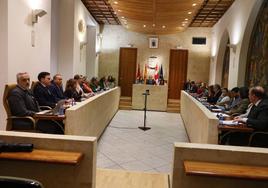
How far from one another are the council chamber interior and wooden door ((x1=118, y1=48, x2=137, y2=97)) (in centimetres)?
5

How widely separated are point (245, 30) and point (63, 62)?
5272 millimetres

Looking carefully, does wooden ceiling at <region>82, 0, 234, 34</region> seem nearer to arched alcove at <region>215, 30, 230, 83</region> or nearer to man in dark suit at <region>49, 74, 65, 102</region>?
arched alcove at <region>215, 30, 230, 83</region>

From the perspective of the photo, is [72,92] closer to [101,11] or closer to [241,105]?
[241,105]

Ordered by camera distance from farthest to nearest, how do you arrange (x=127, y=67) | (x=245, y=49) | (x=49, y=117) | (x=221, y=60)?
(x=127, y=67) → (x=221, y=60) → (x=245, y=49) → (x=49, y=117)

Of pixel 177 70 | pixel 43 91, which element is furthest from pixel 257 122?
pixel 177 70

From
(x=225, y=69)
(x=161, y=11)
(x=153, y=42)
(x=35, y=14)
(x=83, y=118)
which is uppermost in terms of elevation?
(x=161, y=11)

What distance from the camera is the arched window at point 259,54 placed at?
22.5 ft

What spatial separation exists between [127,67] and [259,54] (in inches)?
317

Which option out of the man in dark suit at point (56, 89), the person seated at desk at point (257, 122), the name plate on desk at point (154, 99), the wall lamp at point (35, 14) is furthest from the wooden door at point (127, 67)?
the person seated at desk at point (257, 122)

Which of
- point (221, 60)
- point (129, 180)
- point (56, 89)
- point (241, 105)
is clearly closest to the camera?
point (129, 180)

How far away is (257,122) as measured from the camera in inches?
150

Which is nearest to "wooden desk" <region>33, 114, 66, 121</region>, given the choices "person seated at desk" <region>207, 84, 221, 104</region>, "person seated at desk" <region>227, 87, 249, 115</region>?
"person seated at desk" <region>227, 87, 249, 115</region>

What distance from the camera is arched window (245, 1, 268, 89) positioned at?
6855 mm

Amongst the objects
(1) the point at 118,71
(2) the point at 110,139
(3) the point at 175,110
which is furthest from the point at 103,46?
(2) the point at 110,139
